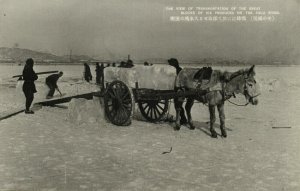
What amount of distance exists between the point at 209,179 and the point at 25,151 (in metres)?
4.01

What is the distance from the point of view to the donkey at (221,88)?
1001 centimetres

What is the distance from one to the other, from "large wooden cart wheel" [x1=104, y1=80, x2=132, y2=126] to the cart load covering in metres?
0.29

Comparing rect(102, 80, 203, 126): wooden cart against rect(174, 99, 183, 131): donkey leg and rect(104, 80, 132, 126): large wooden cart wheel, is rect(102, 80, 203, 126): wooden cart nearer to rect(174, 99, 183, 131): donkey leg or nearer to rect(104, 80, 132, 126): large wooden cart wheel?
rect(104, 80, 132, 126): large wooden cart wheel

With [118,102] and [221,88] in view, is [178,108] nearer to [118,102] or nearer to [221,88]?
[221,88]

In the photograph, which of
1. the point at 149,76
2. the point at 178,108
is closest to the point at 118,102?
the point at 149,76

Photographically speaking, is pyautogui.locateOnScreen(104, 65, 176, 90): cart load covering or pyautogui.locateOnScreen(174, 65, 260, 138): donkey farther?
pyautogui.locateOnScreen(104, 65, 176, 90): cart load covering

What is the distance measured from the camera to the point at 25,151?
8.73m

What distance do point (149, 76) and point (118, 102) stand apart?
3.76 feet

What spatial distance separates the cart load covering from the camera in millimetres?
11484

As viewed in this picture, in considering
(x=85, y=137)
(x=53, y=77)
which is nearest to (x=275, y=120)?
(x=85, y=137)

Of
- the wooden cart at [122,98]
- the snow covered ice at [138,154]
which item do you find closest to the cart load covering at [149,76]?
the snow covered ice at [138,154]

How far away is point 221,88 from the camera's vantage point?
10.5 m

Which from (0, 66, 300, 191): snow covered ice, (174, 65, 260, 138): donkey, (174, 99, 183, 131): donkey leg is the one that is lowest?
(0, 66, 300, 191): snow covered ice

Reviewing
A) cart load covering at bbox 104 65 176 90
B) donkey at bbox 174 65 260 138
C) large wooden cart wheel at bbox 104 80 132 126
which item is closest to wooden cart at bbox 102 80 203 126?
large wooden cart wheel at bbox 104 80 132 126
